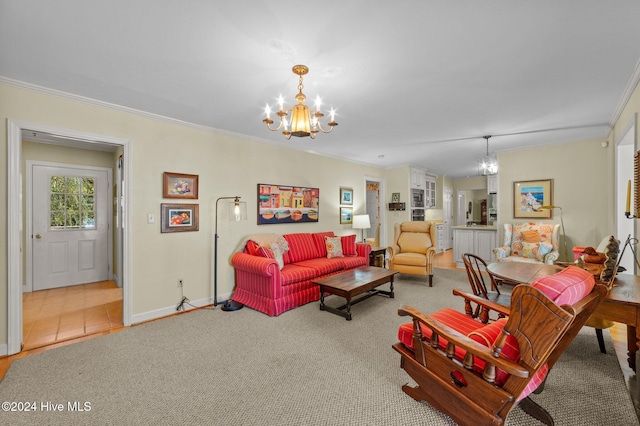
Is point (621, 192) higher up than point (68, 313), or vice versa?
point (621, 192)

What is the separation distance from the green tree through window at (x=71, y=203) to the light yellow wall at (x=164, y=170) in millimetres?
2607

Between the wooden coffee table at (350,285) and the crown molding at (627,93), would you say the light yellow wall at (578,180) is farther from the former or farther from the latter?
the wooden coffee table at (350,285)

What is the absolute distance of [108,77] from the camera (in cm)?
249

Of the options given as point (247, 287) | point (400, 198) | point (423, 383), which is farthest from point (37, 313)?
point (400, 198)

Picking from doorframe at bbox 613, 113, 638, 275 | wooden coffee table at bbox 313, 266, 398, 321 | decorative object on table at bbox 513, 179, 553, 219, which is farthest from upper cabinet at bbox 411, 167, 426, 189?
wooden coffee table at bbox 313, 266, 398, 321

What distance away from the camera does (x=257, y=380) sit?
2107 mm

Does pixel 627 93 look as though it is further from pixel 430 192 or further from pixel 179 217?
pixel 430 192

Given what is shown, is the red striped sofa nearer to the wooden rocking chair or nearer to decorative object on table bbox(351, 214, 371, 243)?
decorative object on table bbox(351, 214, 371, 243)

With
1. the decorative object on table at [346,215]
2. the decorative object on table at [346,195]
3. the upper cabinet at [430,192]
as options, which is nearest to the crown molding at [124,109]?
the decorative object on table at [346,195]

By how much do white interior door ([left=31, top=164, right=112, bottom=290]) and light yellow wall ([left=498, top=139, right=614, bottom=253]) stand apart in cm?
770

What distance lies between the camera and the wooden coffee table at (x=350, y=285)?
3.23 meters

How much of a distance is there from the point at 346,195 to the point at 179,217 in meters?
3.44

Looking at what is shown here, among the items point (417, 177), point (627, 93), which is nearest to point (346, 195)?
point (417, 177)

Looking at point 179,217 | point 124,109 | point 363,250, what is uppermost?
point 124,109
